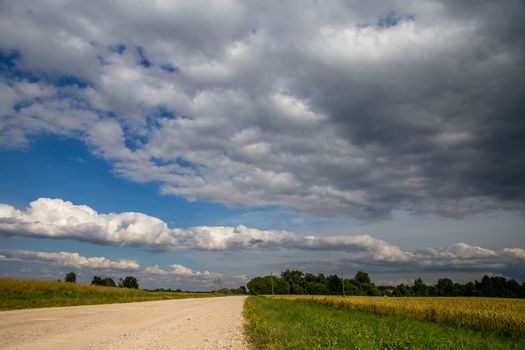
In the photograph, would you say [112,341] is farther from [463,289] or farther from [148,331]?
[463,289]

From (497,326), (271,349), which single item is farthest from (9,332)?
(497,326)

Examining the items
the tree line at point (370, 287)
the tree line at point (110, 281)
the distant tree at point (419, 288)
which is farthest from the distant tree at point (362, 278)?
the tree line at point (110, 281)

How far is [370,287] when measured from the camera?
138250 mm

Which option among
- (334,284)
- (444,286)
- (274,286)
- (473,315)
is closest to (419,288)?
(444,286)

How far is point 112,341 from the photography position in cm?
1246

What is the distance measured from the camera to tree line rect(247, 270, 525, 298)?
8712 cm

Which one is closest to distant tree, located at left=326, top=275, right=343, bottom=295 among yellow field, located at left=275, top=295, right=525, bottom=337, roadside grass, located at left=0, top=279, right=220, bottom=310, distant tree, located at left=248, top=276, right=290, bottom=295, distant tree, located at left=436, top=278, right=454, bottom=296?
distant tree, located at left=248, top=276, right=290, bottom=295

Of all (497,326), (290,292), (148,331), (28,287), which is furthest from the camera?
(290,292)

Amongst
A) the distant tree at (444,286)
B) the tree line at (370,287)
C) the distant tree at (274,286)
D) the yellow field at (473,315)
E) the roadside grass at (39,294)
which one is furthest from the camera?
the distant tree at (274,286)

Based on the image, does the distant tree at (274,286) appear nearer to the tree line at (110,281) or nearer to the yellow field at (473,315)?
the tree line at (110,281)

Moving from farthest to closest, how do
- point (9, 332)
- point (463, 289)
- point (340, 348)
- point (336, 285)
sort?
→ point (336, 285), point (463, 289), point (9, 332), point (340, 348)

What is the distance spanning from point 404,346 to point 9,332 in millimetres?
14244

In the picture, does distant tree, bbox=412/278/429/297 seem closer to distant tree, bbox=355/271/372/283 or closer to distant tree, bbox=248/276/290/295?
distant tree, bbox=355/271/372/283

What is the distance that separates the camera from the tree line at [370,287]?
3430 inches
